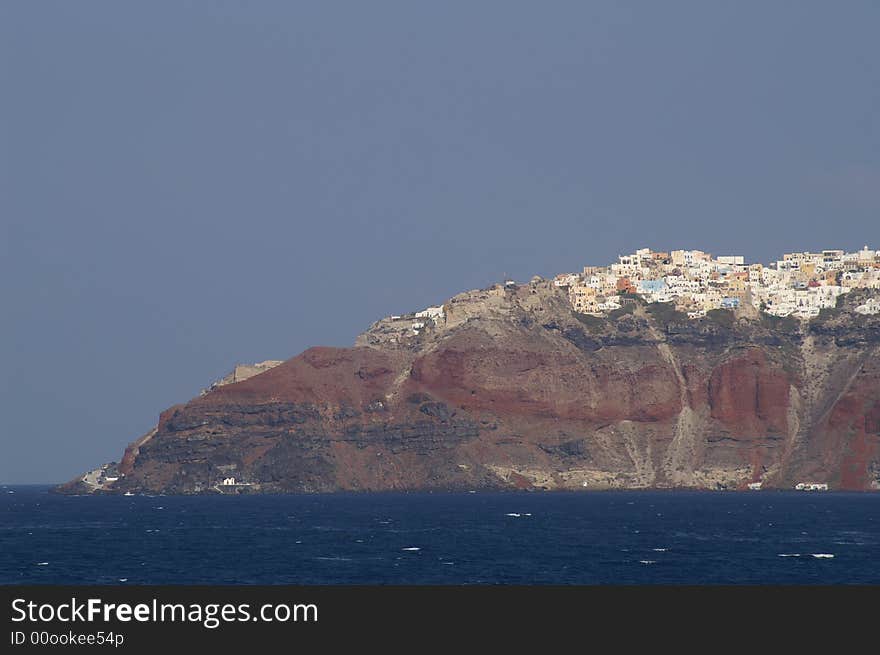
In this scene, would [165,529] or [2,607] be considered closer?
[2,607]

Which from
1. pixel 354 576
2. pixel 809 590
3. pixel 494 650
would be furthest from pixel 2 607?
pixel 354 576

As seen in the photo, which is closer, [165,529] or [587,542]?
[587,542]

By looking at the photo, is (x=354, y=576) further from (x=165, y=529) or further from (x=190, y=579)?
(x=165, y=529)

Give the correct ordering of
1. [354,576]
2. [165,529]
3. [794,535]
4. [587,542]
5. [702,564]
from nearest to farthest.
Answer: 1. [354,576]
2. [702,564]
3. [587,542]
4. [794,535]
5. [165,529]

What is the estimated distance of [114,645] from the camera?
27.4 metres

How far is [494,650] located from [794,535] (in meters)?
139

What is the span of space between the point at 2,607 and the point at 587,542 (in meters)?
122

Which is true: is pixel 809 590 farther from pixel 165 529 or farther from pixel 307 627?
pixel 165 529

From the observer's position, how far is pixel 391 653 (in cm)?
2767

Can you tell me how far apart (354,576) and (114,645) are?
82.3 m

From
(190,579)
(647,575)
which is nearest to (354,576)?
(190,579)

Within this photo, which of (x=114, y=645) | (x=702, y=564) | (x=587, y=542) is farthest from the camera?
(x=587, y=542)

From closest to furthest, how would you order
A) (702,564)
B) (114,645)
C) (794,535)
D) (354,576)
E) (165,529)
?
(114,645) < (354,576) < (702,564) < (794,535) < (165,529)

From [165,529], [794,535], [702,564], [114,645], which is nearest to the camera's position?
[114,645]
